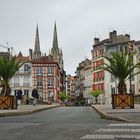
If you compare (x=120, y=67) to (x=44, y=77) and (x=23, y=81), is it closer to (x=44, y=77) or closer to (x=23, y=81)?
(x=23, y=81)

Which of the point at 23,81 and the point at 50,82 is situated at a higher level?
the point at 23,81

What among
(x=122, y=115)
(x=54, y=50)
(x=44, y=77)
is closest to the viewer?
(x=122, y=115)

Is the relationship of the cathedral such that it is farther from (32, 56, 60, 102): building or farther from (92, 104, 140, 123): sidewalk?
(92, 104, 140, 123): sidewalk

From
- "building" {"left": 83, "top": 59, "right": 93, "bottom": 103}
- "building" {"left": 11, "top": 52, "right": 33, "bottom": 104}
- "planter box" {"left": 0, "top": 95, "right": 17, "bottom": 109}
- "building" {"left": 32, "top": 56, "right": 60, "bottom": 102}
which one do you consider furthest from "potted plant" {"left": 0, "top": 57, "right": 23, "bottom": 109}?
"building" {"left": 83, "top": 59, "right": 93, "bottom": 103}

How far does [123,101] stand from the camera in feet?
106

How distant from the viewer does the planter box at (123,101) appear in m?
32.2

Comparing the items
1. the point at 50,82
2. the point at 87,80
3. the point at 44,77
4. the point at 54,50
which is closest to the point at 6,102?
the point at 44,77

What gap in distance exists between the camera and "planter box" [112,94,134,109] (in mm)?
32250

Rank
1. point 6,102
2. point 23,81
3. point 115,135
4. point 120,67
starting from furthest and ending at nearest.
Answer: point 23,81, point 120,67, point 6,102, point 115,135

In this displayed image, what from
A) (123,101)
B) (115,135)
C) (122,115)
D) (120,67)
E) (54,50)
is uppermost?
(54,50)

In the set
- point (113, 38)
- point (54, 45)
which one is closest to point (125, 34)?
point (113, 38)

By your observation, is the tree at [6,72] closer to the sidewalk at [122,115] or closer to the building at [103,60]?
the sidewalk at [122,115]

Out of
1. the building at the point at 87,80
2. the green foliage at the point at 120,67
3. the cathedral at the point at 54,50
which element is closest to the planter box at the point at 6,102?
the green foliage at the point at 120,67

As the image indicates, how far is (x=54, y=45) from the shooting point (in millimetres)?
180375
